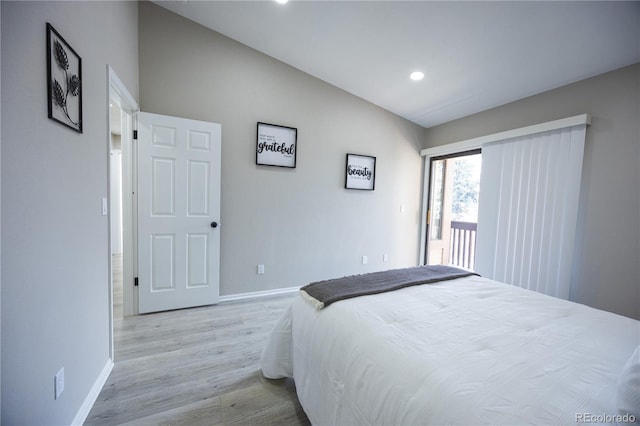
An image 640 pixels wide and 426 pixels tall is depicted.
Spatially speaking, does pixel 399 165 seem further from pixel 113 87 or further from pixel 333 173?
pixel 113 87

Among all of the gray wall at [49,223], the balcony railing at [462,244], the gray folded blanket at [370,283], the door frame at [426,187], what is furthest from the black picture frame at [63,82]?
the balcony railing at [462,244]

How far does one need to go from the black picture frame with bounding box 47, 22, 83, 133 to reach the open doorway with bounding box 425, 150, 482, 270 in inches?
170

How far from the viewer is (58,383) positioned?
1200 millimetres

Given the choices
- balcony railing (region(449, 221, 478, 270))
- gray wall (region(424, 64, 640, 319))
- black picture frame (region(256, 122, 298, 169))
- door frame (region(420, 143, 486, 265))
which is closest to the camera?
gray wall (region(424, 64, 640, 319))

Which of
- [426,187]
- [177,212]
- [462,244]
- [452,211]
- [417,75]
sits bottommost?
[462,244]

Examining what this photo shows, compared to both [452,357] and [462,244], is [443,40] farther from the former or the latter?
[462,244]

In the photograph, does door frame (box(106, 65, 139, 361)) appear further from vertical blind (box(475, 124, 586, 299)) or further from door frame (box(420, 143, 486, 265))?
vertical blind (box(475, 124, 586, 299))

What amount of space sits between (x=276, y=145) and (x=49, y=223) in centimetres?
235

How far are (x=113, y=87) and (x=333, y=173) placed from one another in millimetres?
2467

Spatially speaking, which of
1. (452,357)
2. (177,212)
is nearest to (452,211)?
(452,357)

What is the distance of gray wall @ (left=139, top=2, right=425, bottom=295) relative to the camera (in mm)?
2746

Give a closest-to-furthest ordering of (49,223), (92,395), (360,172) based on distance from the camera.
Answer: (49,223) → (92,395) → (360,172)

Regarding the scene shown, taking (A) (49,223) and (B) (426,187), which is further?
(B) (426,187)

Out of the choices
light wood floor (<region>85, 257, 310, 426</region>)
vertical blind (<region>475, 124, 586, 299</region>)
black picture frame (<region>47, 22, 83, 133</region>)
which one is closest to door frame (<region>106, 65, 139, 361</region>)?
light wood floor (<region>85, 257, 310, 426</region>)
